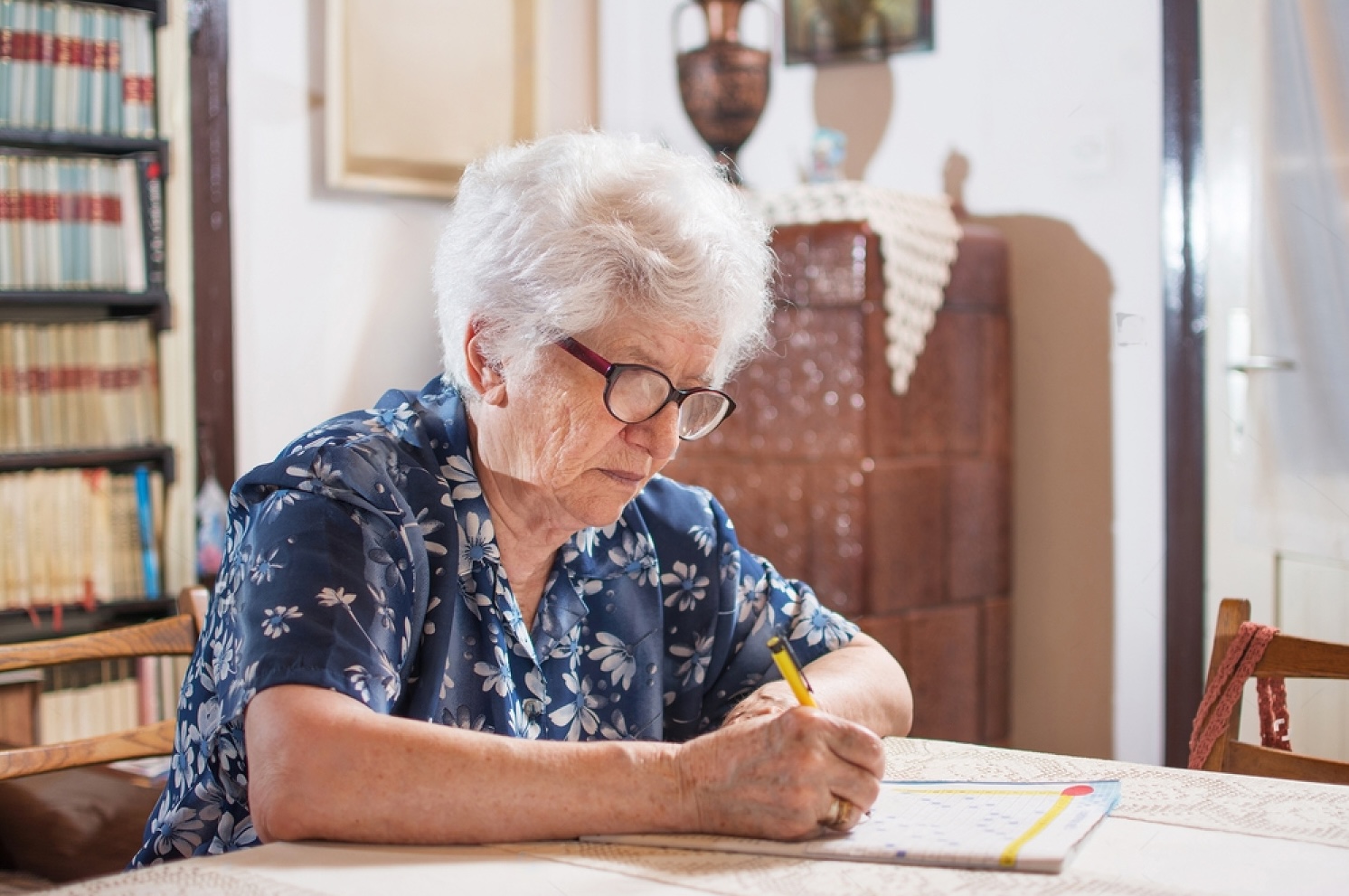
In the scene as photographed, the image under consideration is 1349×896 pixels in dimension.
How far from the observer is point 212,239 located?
296 cm

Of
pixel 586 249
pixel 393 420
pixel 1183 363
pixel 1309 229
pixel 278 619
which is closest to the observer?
pixel 278 619

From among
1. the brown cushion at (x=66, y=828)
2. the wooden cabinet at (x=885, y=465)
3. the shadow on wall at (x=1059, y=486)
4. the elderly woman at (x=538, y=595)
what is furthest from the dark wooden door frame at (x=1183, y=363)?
the brown cushion at (x=66, y=828)

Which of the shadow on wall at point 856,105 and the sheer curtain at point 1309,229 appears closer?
the sheer curtain at point 1309,229

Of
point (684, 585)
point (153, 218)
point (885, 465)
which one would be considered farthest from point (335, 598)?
point (153, 218)

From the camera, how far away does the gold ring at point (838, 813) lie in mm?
932

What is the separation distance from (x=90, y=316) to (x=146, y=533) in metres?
0.52

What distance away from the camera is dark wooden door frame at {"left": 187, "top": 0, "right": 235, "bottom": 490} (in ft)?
9.62

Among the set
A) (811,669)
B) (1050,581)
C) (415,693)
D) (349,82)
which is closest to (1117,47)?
(1050,581)

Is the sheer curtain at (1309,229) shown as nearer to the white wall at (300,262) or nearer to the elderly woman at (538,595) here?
the elderly woman at (538,595)

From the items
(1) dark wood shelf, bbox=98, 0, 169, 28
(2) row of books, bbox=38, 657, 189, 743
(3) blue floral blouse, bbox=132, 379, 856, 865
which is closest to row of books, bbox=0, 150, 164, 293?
(1) dark wood shelf, bbox=98, 0, 169, 28

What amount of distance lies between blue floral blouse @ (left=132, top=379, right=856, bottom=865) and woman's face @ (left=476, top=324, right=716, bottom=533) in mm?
63

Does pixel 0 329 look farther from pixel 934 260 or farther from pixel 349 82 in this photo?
pixel 934 260

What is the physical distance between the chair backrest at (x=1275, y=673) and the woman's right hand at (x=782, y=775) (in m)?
0.56

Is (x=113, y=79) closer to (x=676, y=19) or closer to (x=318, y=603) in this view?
(x=676, y=19)
